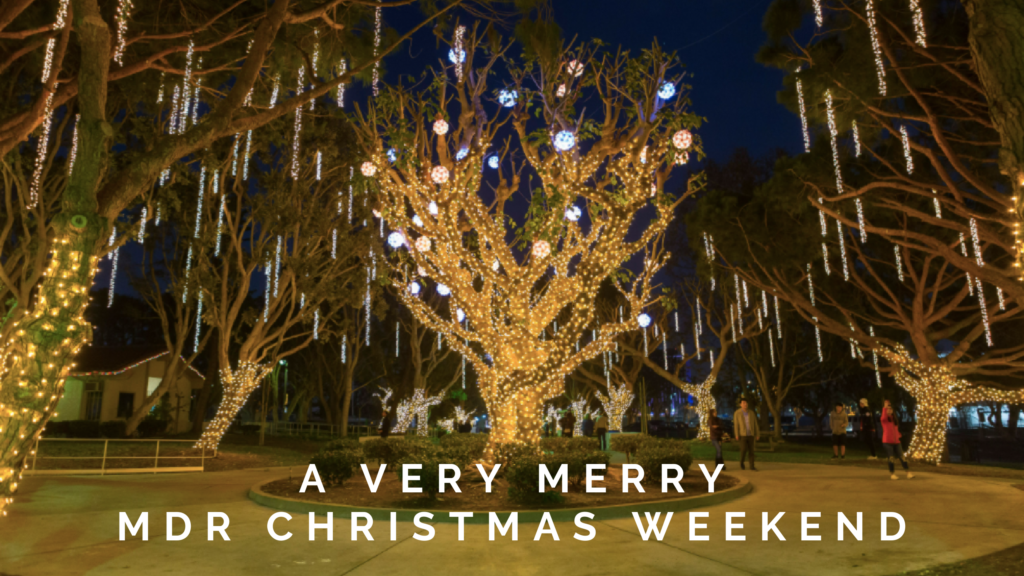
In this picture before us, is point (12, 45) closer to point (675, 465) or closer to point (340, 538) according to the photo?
point (340, 538)

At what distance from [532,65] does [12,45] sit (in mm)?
9622

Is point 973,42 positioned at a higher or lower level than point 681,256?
lower

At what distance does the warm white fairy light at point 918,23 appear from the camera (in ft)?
34.2

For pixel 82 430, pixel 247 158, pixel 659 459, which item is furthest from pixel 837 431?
pixel 82 430

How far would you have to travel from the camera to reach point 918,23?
1084 cm

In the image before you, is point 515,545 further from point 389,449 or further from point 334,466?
point 389,449

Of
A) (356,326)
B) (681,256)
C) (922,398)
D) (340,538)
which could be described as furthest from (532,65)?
(356,326)

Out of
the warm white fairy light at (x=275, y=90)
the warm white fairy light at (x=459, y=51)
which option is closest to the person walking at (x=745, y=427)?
the warm white fairy light at (x=459, y=51)

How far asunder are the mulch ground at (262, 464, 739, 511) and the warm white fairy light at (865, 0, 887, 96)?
7.79 metres

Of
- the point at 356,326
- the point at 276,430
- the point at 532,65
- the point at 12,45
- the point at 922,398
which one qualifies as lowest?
the point at 276,430

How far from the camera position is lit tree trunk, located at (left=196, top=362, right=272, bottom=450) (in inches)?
738

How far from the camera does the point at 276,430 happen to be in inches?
1458

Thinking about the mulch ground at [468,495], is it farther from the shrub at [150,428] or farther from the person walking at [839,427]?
the shrub at [150,428]

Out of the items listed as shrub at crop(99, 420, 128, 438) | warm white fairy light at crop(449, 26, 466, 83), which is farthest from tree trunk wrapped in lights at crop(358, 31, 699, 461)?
shrub at crop(99, 420, 128, 438)
